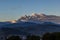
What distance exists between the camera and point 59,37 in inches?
348

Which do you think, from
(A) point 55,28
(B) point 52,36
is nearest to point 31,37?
(B) point 52,36

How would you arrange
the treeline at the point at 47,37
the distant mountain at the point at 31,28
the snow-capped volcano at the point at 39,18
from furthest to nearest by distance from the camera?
the snow-capped volcano at the point at 39,18 < the distant mountain at the point at 31,28 < the treeline at the point at 47,37

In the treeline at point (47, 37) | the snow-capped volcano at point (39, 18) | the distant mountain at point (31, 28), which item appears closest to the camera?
the treeline at point (47, 37)

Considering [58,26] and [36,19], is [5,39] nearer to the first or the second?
[36,19]

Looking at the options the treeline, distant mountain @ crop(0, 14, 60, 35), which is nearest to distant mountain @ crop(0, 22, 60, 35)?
distant mountain @ crop(0, 14, 60, 35)

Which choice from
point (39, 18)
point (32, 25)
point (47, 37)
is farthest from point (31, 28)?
point (47, 37)

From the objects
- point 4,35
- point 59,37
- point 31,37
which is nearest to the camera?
point 59,37

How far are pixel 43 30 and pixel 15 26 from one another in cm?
164

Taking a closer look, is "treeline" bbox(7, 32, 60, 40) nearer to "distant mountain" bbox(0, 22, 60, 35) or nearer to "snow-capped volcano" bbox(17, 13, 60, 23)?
"distant mountain" bbox(0, 22, 60, 35)

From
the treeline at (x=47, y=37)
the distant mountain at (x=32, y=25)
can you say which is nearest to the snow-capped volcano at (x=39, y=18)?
the distant mountain at (x=32, y=25)

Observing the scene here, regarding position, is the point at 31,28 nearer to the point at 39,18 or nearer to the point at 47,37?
the point at 39,18

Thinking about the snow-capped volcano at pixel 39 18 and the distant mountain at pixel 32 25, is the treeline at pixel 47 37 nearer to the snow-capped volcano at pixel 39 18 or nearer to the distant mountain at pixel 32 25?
the distant mountain at pixel 32 25

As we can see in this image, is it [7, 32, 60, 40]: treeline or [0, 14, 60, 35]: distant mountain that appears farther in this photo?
[0, 14, 60, 35]: distant mountain

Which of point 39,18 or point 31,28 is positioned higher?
point 39,18
